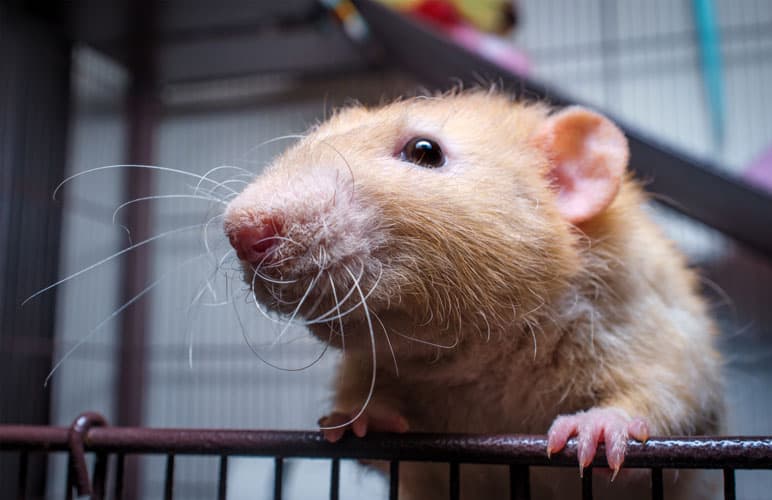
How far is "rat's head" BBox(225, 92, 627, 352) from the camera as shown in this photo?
2.18 feet

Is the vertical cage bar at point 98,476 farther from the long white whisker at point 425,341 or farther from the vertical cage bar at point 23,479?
the long white whisker at point 425,341

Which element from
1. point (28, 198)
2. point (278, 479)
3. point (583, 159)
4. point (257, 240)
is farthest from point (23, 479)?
point (28, 198)

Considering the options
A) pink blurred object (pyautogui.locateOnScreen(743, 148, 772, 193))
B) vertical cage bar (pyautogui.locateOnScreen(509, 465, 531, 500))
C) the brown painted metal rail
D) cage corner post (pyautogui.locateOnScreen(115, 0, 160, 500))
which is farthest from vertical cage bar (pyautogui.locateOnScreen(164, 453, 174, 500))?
pink blurred object (pyautogui.locateOnScreen(743, 148, 772, 193))

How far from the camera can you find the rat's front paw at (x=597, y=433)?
65 cm

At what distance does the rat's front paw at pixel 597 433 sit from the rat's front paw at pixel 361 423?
20cm

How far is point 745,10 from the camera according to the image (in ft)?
7.24

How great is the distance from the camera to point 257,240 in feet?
2.13

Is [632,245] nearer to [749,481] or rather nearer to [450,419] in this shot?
[450,419]

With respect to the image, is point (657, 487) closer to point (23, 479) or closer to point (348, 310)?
point (348, 310)

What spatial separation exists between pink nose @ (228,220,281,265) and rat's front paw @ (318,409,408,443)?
0.71ft

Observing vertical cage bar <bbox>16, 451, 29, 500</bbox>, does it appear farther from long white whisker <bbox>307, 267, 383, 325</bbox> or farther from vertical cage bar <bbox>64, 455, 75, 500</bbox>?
long white whisker <bbox>307, 267, 383, 325</bbox>

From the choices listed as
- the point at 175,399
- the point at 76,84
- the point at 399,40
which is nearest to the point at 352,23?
the point at 399,40

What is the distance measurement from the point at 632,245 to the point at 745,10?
168 cm

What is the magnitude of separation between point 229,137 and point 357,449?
1.81 m
